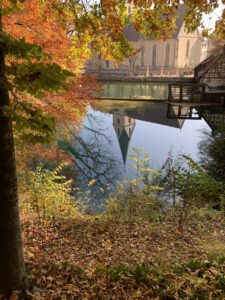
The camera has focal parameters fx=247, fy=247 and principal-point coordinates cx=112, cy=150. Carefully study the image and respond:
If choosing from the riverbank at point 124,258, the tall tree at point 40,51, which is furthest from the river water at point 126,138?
the tall tree at point 40,51

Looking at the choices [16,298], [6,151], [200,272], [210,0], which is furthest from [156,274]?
[210,0]

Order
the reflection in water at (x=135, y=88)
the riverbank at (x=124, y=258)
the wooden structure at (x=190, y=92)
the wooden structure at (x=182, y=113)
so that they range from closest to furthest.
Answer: the riverbank at (x=124, y=258) → the wooden structure at (x=182, y=113) → the wooden structure at (x=190, y=92) → the reflection in water at (x=135, y=88)

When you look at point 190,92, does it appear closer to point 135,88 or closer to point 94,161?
point 135,88

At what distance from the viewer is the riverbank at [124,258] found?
2742 millimetres

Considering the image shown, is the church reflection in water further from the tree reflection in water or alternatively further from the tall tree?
the tall tree

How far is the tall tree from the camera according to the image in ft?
5.25

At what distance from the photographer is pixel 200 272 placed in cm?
310

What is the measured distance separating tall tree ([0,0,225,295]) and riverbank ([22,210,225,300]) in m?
0.68

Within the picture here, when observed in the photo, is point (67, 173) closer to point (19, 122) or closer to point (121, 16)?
point (121, 16)

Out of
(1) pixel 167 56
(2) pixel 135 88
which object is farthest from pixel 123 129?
(1) pixel 167 56

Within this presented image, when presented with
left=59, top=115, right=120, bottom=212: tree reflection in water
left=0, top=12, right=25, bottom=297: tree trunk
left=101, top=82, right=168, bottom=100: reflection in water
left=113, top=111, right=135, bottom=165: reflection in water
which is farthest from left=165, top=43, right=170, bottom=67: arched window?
left=0, top=12, right=25, bottom=297: tree trunk

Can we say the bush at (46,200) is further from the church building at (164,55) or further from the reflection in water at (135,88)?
the church building at (164,55)

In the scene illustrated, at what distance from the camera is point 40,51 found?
1.55 meters

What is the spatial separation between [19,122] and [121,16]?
3439 millimetres
